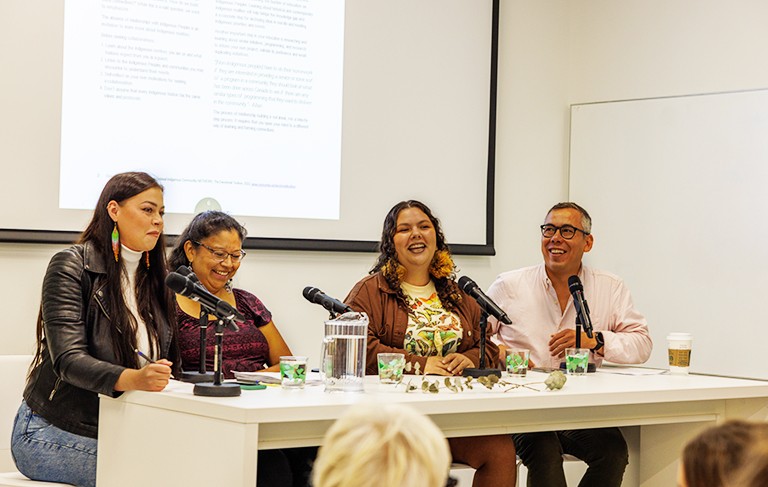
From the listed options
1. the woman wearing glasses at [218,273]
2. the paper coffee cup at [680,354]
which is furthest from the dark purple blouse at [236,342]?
the paper coffee cup at [680,354]

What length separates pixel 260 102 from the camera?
13.7ft

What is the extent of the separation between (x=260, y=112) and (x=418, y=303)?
4.20 feet

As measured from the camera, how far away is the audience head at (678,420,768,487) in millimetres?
1028

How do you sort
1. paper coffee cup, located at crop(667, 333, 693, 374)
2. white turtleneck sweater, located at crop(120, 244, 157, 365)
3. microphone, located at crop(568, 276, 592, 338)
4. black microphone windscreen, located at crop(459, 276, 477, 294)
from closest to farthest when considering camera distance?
1. white turtleneck sweater, located at crop(120, 244, 157, 365)
2. black microphone windscreen, located at crop(459, 276, 477, 294)
3. microphone, located at crop(568, 276, 592, 338)
4. paper coffee cup, located at crop(667, 333, 693, 374)

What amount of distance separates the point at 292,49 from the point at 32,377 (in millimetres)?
2031

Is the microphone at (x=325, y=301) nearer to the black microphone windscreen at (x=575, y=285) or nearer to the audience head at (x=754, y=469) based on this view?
the black microphone windscreen at (x=575, y=285)

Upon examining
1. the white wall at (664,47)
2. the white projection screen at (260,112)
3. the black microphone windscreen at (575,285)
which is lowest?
the black microphone windscreen at (575,285)

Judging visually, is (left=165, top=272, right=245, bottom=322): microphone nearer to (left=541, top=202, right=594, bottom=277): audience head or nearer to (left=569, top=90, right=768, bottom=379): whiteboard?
(left=541, top=202, right=594, bottom=277): audience head

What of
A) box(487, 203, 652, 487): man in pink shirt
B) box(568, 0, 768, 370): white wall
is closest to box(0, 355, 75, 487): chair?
box(487, 203, 652, 487): man in pink shirt

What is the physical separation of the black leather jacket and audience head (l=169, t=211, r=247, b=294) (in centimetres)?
61

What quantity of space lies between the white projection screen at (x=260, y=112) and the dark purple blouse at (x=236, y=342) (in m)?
0.66

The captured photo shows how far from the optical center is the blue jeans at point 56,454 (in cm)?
262

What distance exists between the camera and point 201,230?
3.32 meters

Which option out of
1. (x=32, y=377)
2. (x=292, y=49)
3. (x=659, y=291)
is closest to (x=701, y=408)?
(x=659, y=291)
